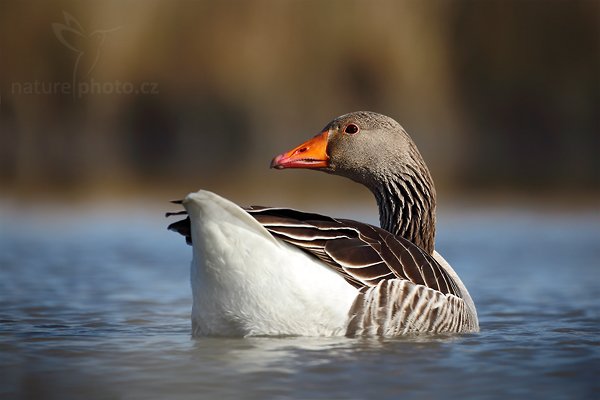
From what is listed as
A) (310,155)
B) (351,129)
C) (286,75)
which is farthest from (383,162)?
(286,75)

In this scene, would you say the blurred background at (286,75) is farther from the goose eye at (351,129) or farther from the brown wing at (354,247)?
the brown wing at (354,247)

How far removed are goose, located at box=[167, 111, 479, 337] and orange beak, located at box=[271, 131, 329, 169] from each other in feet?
0.76

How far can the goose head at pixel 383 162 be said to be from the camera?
25.6 ft

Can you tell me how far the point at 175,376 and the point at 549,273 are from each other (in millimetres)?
5862

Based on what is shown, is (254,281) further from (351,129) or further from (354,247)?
(351,129)

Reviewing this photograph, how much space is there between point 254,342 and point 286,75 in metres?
32.7

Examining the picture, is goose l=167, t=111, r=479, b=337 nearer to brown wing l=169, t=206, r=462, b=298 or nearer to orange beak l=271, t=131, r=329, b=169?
brown wing l=169, t=206, r=462, b=298

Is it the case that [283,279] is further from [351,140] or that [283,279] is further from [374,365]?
[351,140]

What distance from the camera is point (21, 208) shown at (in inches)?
630

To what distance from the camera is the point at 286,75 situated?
38.6 metres

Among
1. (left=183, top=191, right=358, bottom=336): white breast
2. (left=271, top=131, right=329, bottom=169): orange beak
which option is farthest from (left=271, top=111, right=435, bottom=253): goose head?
(left=183, top=191, right=358, bottom=336): white breast

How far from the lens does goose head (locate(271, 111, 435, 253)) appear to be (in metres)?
7.80

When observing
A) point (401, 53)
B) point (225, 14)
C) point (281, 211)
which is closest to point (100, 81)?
point (225, 14)

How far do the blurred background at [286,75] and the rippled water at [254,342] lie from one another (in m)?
20.0
